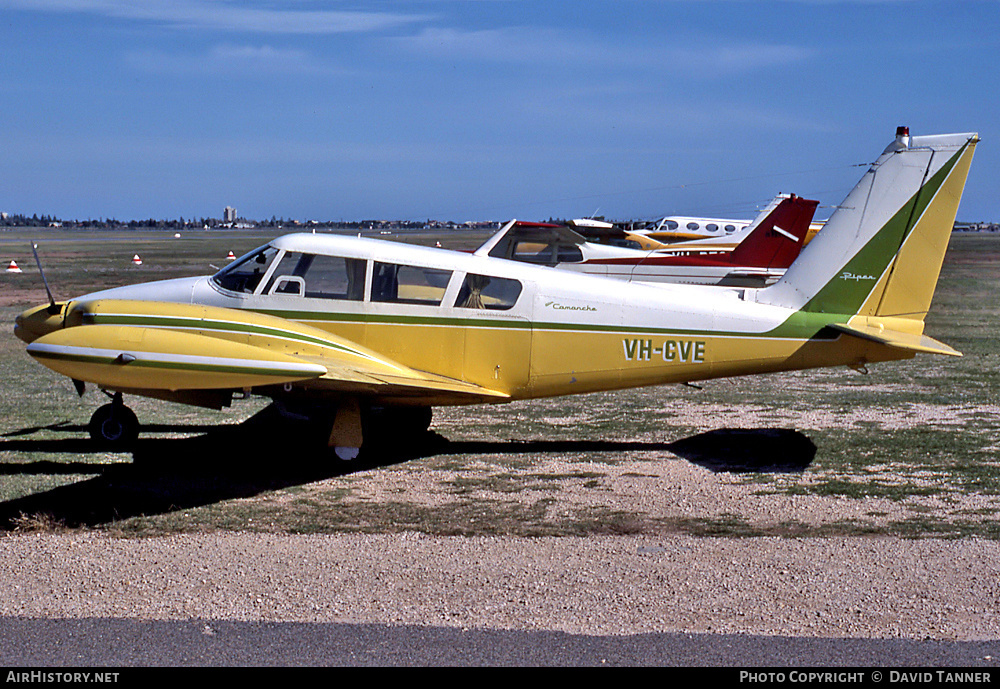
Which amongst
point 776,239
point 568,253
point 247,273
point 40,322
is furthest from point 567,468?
point 776,239

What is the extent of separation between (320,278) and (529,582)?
4611 millimetres

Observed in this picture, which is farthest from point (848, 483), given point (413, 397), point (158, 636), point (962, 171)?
point (158, 636)

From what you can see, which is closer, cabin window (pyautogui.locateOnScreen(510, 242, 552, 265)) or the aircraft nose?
the aircraft nose

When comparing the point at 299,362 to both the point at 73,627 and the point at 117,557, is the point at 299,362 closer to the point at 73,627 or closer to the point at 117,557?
the point at 117,557

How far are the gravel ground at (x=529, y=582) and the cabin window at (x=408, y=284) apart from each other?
3.13 m

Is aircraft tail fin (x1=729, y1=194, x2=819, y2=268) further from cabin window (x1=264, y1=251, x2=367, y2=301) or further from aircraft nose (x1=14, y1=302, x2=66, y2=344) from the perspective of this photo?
aircraft nose (x1=14, y1=302, x2=66, y2=344)

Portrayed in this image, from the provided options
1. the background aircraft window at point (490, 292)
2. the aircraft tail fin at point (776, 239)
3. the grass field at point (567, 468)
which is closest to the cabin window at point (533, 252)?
the aircraft tail fin at point (776, 239)

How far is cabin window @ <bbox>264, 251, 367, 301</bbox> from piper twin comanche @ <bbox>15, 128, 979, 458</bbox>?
0.05 feet

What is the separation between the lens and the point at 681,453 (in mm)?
Result: 9977

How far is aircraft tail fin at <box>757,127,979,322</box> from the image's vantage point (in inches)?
380

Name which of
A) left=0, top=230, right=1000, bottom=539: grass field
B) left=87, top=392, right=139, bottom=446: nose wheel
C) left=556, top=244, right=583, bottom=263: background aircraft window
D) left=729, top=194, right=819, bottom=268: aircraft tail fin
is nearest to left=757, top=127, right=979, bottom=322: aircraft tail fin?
left=0, top=230, right=1000, bottom=539: grass field

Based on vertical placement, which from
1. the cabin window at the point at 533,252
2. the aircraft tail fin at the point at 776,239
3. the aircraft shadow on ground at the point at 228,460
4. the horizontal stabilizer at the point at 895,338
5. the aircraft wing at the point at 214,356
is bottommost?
the aircraft shadow on ground at the point at 228,460

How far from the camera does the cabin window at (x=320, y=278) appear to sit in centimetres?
964

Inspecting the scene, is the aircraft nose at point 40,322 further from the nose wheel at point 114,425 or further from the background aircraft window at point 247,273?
the background aircraft window at point 247,273
